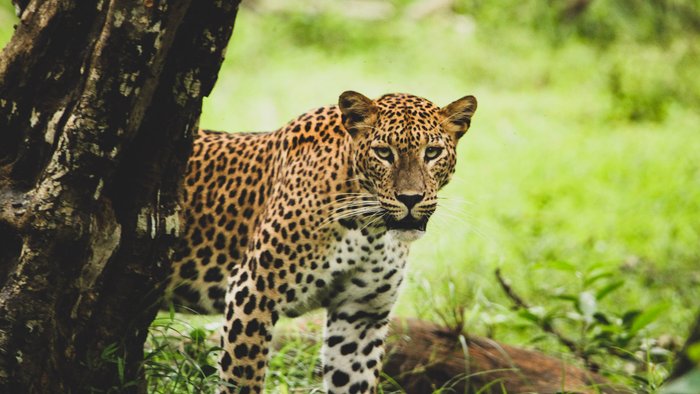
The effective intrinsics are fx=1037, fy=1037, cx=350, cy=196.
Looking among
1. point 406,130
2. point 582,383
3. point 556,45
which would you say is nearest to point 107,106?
point 406,130

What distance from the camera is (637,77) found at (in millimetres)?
14875

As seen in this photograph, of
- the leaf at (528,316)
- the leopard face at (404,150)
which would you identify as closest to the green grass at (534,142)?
the leaf at (528,316)

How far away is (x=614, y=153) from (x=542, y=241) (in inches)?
123

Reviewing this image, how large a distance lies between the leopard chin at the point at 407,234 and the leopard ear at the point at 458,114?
1.97ft

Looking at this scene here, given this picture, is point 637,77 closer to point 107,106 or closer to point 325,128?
point 325,128

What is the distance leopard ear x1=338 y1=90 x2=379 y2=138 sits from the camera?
207 inches

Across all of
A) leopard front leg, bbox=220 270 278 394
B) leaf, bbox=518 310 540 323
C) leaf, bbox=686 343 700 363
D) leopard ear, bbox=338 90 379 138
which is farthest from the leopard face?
leaf, bbox=686 343 700 363

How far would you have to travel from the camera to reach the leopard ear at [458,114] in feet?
17.6

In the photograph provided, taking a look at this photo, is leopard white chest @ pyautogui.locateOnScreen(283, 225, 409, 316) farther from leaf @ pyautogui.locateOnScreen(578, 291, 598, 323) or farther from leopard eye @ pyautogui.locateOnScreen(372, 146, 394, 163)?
leaf @ pyautogui.locateOnScreen(578, 291, 598, 323)

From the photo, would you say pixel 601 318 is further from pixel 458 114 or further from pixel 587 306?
pixel 458 114

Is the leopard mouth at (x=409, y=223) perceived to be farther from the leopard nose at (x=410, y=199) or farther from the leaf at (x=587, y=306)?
the leaf at (x=587, y=306)

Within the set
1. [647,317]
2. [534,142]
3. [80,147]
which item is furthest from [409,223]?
[534,142]

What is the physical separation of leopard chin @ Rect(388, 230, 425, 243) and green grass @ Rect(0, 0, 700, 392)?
132 centimetres

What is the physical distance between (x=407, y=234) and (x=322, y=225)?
553 millimetres
